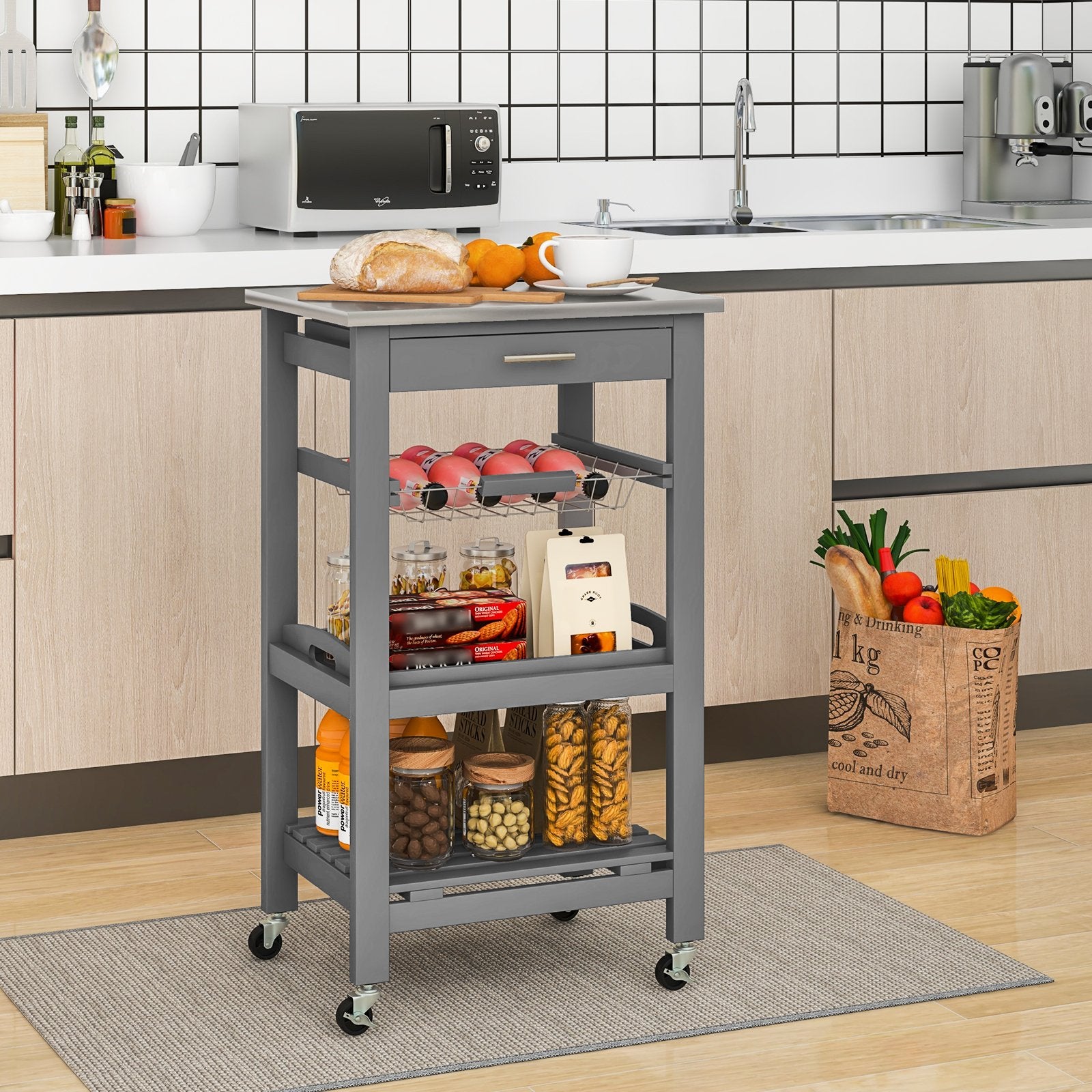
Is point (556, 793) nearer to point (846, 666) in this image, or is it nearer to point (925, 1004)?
point (925, 1004)

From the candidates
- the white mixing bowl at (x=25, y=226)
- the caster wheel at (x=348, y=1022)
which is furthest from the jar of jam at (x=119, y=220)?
the caster wheel at (x=348, y=1022)

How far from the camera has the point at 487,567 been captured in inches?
101

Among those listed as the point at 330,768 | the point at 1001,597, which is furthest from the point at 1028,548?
the point at 330,768

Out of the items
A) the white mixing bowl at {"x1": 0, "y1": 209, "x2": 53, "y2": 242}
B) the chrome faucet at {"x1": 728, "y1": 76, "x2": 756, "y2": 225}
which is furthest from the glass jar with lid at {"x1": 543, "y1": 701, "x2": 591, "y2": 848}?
the chrome faucet at {"x1": 728, "y1": 76, "x2": 756, "y2": 225}

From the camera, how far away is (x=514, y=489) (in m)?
2.36

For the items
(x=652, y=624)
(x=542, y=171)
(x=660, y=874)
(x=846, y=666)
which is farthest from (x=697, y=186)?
(x=660, y=874)

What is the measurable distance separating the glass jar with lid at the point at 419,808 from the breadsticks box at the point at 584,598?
20 centimetres

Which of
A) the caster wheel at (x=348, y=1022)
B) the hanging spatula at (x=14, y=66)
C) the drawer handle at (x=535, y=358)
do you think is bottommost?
the caster wheel at (x=348, y=1022)

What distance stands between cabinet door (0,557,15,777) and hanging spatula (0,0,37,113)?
94 centimetres

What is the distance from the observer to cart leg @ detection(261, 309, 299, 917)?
2.53 meters

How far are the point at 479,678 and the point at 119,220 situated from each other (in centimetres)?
144

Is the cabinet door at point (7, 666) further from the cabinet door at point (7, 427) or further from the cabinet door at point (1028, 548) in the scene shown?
the cabinet door at point (1028, 548)

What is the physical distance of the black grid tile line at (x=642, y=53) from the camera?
3.67 meters

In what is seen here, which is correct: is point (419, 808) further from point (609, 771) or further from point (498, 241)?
point (498, 241)
